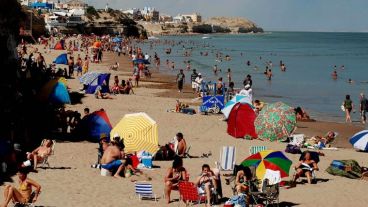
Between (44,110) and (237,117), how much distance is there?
20.0ft

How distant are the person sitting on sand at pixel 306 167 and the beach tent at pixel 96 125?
17.7 feet

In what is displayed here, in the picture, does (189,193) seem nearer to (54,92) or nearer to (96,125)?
(96,125)

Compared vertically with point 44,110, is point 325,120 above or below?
below

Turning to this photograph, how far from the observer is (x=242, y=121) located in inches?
762

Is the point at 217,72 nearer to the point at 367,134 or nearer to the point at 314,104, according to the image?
the point at 314,104

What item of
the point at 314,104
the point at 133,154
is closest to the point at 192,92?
the point at 314,104

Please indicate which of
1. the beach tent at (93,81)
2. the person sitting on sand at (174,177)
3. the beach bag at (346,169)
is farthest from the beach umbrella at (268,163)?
the beach tent at (93,81)

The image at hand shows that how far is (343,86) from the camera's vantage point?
147 feet

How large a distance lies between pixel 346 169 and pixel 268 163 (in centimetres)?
317

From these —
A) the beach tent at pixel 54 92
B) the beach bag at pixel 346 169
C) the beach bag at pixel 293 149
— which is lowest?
the beach bag at pixel 293 149

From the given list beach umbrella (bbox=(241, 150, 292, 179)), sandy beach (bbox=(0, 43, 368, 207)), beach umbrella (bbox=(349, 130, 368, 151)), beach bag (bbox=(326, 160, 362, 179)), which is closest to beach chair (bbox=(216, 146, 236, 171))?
sandy beach (bbox=(0, 43, 368, 207))

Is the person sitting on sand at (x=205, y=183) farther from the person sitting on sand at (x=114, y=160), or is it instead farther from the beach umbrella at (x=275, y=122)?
the beach umbrella at (x=275, y=122)

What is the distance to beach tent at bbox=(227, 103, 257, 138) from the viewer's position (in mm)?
19078

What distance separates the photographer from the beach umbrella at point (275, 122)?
18.1m
